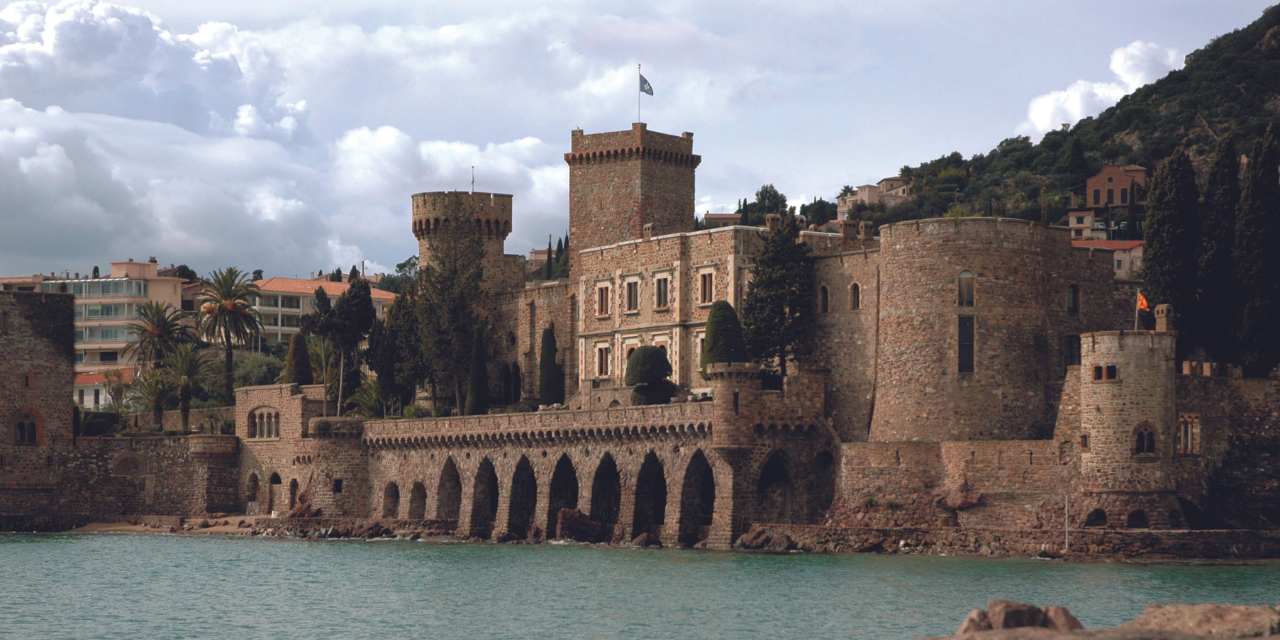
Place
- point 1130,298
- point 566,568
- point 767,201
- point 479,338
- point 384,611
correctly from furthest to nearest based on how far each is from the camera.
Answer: point 767,201, point 479,338, point 1130,298, point 566,568, point 384,611

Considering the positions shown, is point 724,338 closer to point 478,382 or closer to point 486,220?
point 478,382

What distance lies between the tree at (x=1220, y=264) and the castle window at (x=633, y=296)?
26904 mm

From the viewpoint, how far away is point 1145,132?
5802 inches

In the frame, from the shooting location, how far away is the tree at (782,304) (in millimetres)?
70812

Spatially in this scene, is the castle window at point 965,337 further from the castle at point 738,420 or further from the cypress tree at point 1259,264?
the cypress tree at point 1259,264

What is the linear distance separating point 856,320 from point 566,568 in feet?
51.5

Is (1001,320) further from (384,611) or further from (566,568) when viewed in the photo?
(384,611)

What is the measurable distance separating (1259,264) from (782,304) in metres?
18.0

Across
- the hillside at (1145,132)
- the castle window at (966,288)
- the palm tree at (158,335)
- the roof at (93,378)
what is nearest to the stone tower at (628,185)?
the castle window at (966,288)

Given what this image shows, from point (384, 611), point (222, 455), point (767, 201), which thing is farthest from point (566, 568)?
point (767, 201)

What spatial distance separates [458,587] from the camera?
58.9m

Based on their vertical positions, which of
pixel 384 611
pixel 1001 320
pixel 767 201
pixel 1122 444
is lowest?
pixel 384 611

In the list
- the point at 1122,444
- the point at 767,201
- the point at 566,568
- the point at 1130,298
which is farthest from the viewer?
the point at 767,201

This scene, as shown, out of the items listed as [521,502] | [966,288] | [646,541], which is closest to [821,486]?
[646,541]
